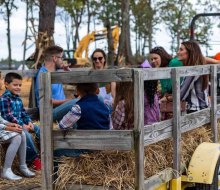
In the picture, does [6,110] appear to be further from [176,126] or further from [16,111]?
[176,126]

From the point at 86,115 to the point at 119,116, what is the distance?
30 centimetres

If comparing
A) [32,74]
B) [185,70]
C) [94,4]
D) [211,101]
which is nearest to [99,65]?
[32,74]

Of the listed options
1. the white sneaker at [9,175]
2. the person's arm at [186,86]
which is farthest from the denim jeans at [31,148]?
the person's arm at [186,86]

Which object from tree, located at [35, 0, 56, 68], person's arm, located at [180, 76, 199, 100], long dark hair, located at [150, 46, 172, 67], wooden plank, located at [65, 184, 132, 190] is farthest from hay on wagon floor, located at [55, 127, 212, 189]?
tree, located at [35, 0, 56, 68]

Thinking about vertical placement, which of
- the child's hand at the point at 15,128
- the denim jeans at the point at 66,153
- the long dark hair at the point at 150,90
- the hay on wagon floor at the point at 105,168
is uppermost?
the long dark hair at the point at 150,90

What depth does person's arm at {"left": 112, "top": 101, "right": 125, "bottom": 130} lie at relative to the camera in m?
4.20

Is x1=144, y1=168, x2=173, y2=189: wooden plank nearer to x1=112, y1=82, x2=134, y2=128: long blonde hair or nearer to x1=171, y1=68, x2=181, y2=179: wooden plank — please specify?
x1=171, y1=68, x2=181, y2=179: wooden plank

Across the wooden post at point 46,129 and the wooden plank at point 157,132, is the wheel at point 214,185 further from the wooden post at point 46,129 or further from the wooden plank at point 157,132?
the wooden post at point 46,129

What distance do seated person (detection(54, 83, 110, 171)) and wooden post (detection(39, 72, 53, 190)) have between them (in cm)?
11

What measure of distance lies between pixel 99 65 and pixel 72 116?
280 cm

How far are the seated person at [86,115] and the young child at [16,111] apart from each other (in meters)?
1.32

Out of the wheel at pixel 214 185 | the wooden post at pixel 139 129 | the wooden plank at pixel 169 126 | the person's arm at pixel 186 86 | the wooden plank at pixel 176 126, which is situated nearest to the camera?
the wooden post at pixel 139 129

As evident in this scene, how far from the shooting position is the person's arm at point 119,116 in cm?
420

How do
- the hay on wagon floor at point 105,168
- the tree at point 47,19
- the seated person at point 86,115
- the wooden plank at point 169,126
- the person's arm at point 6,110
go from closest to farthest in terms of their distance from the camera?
the hay on wagon floor at point 105,168
the wooden plank at point 169,126
the seated person at point 86,115
the person's arm at point 6,110
the tree at point 47,19
